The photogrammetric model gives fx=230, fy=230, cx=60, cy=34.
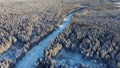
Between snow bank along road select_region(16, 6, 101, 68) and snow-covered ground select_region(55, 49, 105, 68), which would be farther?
snow bank along road select_region(16, 6, 101, 68)

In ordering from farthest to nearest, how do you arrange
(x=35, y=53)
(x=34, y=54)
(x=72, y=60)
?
(x=35, y=53) → (x=34, y=54) → (x=72, y=60)

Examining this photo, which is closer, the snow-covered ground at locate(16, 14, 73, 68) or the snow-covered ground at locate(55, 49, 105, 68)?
the snow-covered ground at locate(55, 49, 105, 68)

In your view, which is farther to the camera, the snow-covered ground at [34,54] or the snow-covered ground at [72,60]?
the snow-covered ground at [34,54]

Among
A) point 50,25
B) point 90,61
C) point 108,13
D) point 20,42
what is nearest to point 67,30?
point 50,25

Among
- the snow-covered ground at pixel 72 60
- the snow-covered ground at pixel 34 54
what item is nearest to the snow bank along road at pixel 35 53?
the snow-covered ground at pixel 34 54

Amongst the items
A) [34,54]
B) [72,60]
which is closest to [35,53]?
[34,54]

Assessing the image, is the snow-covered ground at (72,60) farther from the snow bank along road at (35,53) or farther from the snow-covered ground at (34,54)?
the snow-covered ground at (34,54)

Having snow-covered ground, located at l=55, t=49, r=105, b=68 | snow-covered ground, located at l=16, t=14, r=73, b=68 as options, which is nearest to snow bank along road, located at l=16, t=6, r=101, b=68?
snow-covered ground, located at l=16, t=14, r=73, b=68

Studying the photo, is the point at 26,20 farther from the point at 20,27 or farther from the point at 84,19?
the point at 84,19

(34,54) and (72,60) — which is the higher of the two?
(34,54)

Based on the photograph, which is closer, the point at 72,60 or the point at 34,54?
the point at 72,60

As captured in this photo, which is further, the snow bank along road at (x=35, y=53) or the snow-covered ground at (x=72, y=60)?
the snow bank along road at (x=35, y=53)

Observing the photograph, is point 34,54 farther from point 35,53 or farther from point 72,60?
point 72,60

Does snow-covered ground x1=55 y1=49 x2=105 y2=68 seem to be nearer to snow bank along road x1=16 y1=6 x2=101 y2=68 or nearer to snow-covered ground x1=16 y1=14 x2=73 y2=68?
snow bank along road x1=16 y1=6 x2=101 y2=68
